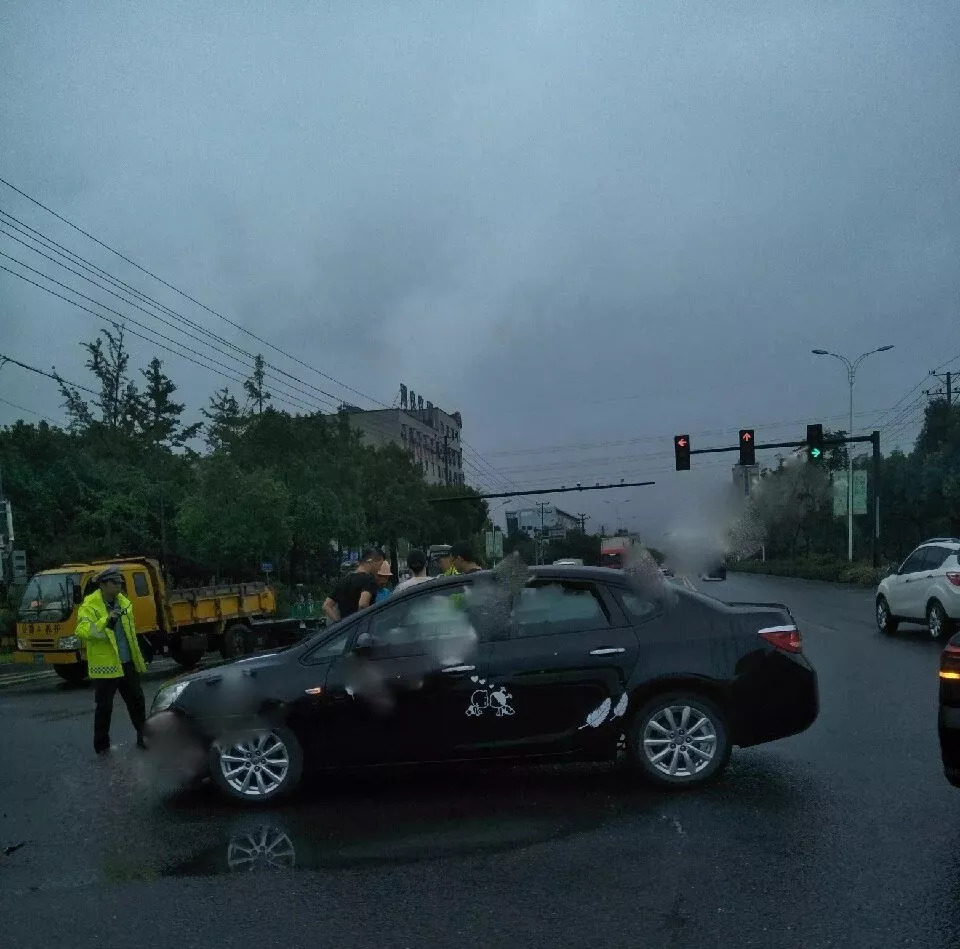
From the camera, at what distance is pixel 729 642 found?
7.03 meters

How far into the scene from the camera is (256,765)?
22.8 ft

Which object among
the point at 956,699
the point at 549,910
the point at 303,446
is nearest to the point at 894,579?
the point at 956,699

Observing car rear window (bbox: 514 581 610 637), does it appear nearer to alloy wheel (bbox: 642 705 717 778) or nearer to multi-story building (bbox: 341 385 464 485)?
alloy wheel (bbox: 642 705 717 778)

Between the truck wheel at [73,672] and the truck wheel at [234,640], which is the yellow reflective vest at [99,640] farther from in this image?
the truck wheel at [234,640]

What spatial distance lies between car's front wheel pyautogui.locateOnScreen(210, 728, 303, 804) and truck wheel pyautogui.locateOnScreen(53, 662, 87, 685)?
11354 millimetres

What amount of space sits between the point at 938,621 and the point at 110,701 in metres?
13.0

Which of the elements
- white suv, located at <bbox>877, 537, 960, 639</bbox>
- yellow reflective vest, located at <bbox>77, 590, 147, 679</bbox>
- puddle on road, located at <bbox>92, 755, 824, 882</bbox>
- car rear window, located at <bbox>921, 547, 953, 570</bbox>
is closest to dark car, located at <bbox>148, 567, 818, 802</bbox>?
puddle on road, located at <bbox>92, 755, 824, 882</bbox>

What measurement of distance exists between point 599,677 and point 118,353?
60681 mm

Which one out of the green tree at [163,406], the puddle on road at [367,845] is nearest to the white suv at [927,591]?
the puddle on road at [367,845]

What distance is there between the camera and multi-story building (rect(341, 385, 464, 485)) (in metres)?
91.9

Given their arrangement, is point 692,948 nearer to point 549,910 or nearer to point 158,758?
point 549,910

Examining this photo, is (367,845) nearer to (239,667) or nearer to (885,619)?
(239,667)

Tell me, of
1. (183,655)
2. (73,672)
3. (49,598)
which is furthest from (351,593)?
(183,655)

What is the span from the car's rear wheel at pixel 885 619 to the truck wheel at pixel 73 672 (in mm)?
14076
